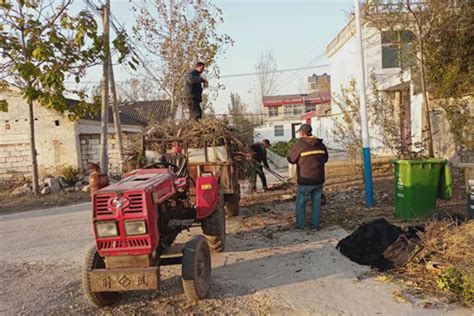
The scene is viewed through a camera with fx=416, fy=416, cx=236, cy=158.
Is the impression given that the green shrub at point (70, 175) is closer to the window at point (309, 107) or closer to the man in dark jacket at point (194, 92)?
the man in dark jacket at point (194, 92)

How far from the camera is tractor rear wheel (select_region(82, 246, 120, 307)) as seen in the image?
425 cm

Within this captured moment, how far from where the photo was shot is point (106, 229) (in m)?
4.02

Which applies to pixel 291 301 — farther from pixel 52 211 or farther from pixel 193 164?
pixel 52 211

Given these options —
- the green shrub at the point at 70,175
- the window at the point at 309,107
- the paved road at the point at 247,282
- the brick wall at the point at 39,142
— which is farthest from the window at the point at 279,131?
the paved road at the point at 247,282

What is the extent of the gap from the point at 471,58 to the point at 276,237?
7.79m

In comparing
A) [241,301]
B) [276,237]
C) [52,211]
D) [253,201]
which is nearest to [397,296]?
[241,301]

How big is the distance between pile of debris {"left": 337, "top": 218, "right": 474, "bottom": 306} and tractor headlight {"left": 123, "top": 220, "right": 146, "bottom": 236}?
2.87 metres

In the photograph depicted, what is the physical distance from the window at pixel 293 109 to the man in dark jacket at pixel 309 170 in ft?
157

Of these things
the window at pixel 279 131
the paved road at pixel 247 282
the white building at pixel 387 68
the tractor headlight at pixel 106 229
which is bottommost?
the paved road at pixel 247 282

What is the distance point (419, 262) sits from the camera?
4855mm

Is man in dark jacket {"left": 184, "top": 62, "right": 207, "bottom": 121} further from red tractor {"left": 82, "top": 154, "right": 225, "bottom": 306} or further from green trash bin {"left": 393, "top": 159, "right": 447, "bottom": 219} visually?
green trash bin {"left": 393, "top": 159, "right": 447, "bottom": 219}

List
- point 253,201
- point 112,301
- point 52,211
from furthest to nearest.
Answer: point 52,211 → point 253,201 → point 112,301

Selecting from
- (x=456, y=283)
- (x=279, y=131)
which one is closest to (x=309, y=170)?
(x=456, y=283)

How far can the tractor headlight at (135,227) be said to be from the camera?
3965mm
